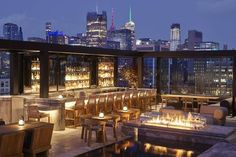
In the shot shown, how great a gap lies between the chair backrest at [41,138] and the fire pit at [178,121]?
12.7 feet

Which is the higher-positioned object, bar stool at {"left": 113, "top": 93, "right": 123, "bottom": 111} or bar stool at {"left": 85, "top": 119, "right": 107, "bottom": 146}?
bar stool at {"left": 113, "top": 93, "right": 123, "bottom": 111}

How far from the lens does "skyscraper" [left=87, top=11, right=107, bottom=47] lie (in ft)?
204

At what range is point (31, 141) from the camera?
7512 mm

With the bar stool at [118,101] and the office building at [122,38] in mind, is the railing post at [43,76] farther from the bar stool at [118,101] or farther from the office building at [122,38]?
the office building at [122,38]

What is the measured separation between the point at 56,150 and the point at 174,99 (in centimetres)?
1005

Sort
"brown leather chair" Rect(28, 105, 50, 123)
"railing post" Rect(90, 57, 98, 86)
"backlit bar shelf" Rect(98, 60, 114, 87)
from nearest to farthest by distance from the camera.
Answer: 1. "brown leather chair" Rect(28, 105, 50, 123)
2. "railing post" Rect(90, 57, 98, 86)
3. "backlit bar shelf" Rect(98, 60, 114, 87)

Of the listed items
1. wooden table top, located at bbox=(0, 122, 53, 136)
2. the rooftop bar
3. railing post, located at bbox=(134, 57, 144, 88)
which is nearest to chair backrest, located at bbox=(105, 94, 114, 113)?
the rooftop bar

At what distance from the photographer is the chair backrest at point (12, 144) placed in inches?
268

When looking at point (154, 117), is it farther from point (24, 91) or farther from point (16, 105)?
point (24, 91)

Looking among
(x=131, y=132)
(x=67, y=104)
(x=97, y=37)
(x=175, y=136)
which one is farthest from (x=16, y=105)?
(x=97, y=37)

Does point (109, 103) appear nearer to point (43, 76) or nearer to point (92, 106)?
point (92, 106)

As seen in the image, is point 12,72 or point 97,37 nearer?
point 12,72

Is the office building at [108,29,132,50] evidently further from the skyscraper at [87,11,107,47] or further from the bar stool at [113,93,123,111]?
the bar stool at [113,93,123,111]

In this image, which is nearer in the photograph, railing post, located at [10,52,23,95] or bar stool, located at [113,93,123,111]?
railing post, located at [10,52,23,95]
